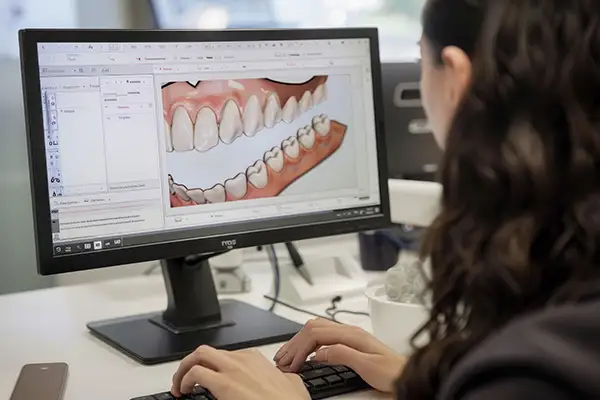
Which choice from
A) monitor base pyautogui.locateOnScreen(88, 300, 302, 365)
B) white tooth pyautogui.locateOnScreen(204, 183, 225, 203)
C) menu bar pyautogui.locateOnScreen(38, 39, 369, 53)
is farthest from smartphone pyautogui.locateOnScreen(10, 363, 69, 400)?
menu bar pyautogui.locateOnScreen(38, 39, 369, 53)

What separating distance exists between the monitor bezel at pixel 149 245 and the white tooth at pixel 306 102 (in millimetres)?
94

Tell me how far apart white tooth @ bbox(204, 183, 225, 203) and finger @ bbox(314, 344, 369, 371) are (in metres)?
0.31

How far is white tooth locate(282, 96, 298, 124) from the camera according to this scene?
1.44m

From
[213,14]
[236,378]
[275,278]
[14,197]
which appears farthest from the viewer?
[213,14]

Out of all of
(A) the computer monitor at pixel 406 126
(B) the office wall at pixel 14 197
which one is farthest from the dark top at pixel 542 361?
(B) the office wall at pixel 14 197

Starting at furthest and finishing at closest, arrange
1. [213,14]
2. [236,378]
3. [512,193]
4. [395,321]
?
[213,14]
[395,321]
[236,378]
[512,193]

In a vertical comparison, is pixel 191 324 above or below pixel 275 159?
below

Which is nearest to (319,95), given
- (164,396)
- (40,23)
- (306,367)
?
(306,367)

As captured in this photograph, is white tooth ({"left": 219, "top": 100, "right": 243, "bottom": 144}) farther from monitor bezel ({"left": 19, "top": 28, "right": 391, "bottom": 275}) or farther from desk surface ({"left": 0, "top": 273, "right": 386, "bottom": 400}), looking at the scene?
desk surface ({"left": 0, "top": 273, "right": 386, "bottom": 400})

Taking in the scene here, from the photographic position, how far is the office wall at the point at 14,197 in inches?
84.3

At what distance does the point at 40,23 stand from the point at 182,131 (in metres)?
1.02

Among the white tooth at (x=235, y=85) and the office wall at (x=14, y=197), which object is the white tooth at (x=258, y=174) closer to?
the white tooth at (x=235, y=85)

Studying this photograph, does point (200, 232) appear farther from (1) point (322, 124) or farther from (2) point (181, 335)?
(1) point (322, 124)

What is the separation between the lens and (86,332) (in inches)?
56.9
